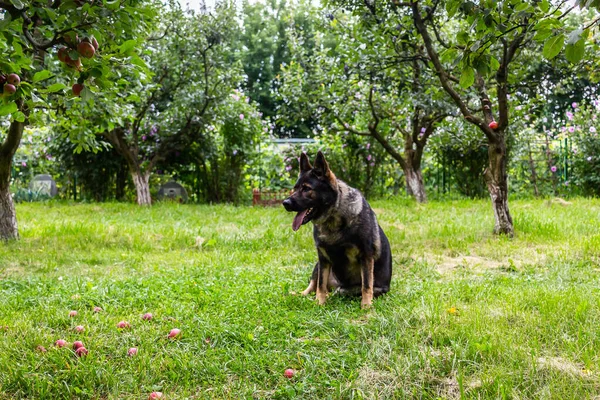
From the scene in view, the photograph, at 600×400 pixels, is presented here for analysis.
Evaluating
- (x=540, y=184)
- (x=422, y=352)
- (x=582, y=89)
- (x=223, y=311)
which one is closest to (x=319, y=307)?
(x=223, y=311)

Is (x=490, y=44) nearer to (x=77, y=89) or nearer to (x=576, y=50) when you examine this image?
(x=576, y=50)

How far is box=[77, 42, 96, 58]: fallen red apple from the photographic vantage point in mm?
2230

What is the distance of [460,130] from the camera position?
482 inches

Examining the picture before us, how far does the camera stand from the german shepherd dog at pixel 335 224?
3977 mm

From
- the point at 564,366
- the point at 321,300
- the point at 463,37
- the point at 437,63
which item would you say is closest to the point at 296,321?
the point at 321,300

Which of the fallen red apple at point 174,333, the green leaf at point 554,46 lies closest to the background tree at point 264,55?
the fallen red apple at point 174,333

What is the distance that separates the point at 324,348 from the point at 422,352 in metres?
0.61

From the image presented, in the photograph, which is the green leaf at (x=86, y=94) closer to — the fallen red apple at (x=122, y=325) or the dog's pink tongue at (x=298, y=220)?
the fallen red apple at (x=122, y=325)

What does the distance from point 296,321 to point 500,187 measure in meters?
4.28

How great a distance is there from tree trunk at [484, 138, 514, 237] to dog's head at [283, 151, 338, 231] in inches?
141

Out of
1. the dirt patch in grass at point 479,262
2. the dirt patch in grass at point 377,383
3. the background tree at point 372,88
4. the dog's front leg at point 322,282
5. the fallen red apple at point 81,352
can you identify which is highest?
the background tree at point 372,88

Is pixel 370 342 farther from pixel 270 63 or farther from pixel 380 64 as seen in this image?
pixel 270 63

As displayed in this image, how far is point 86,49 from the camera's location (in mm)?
2230

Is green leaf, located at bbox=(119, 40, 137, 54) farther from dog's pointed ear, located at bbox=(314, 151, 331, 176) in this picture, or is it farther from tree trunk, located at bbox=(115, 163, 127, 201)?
tree trunk, located at bbox=(115, 163, 127, 201)
